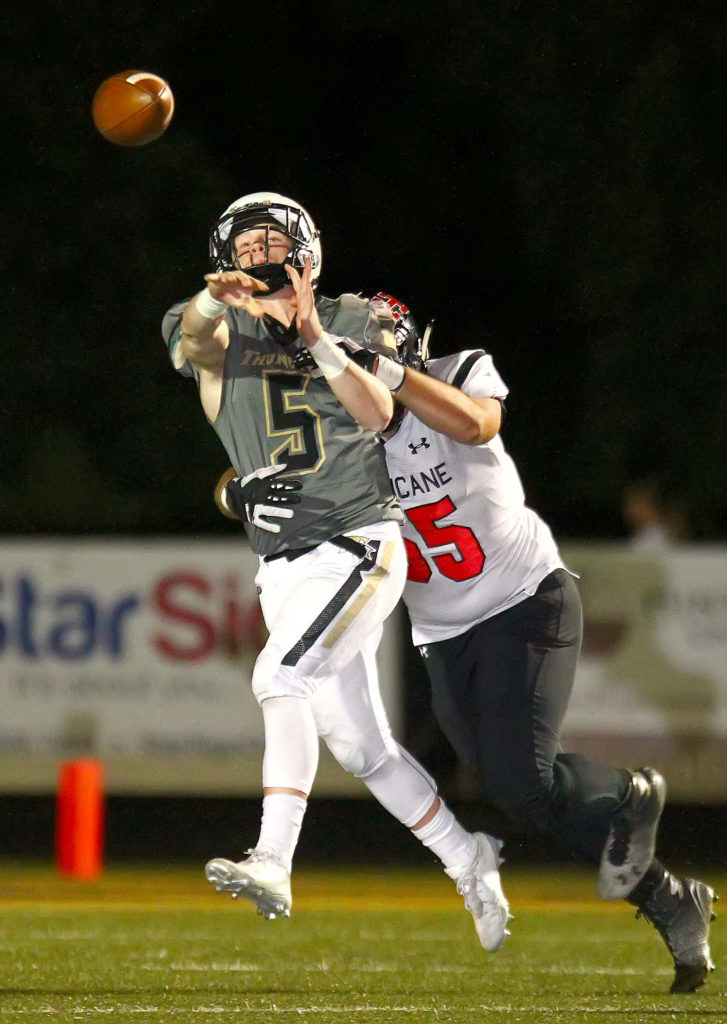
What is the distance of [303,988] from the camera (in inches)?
185

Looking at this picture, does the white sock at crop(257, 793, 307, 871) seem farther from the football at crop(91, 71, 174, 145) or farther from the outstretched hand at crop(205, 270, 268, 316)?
the football at crop(91, 71, 174, 145)

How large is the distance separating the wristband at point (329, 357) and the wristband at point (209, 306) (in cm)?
23

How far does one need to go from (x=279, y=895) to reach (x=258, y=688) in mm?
486

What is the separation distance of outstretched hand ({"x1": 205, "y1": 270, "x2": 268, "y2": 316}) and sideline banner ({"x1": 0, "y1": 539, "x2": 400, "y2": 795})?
198 inches

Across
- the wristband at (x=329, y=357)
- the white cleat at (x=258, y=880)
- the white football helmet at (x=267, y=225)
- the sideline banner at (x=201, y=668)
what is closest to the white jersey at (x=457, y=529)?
the white football helmet at (x=267, y=225)

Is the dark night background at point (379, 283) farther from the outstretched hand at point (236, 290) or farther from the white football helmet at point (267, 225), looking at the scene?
the outstretched hand at point (236, 290)

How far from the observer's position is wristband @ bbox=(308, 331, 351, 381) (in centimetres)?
406

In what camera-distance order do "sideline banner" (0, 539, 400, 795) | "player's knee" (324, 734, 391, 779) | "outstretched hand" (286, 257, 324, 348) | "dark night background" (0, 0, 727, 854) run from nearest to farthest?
"outstretched hand" (286, 257, 324, 348) → "player's knee" (324, 734, 391, 779) → "sideline banner" (0, 539, 400, 795) → "dark night background" (0, 0, 727, 854)

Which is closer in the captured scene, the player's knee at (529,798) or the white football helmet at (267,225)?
the white football helmet at (267,225)

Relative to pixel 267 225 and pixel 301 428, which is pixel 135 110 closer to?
pixel 267 225

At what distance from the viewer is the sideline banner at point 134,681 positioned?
29.1 ft

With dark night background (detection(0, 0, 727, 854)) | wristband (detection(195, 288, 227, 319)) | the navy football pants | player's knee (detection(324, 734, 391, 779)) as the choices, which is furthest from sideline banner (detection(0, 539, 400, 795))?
wristband (detection(195, 288, 227, 319))

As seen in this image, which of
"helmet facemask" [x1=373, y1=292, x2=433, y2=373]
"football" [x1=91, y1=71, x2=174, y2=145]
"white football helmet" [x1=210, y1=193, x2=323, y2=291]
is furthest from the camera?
"football" [x1=91, y1=71, x2=174, y2=145]

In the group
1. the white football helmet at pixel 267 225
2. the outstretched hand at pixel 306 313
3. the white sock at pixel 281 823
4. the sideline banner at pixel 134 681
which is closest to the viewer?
the outstretched hand at pixel 306 313
